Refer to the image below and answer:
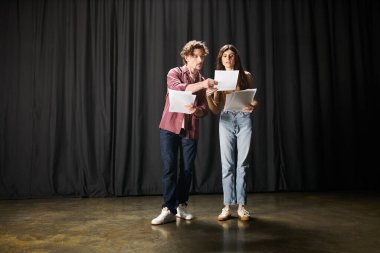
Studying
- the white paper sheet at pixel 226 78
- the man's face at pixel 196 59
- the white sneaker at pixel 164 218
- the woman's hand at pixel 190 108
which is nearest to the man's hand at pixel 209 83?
the white paper sheet at pixel 226 78

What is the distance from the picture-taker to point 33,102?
404cm

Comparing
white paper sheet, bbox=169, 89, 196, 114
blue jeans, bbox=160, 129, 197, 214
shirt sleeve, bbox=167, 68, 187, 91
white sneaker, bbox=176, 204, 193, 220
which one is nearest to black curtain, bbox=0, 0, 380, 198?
white sneaker, bbox=176, 204, 193, 220

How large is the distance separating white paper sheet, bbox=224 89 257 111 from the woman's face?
0.30 m

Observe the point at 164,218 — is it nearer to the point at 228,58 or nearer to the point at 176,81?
the point at 176,81

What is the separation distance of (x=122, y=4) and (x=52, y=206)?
2.53m

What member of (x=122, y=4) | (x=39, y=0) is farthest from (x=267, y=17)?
(x=39, y=0)

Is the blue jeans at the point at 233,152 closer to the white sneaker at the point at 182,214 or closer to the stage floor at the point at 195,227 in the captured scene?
the stage floor at the point at 195,227

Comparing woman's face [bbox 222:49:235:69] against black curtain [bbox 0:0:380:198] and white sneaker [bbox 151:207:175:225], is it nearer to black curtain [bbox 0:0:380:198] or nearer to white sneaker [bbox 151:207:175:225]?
white sneaker [bbox 151:207:175:225]

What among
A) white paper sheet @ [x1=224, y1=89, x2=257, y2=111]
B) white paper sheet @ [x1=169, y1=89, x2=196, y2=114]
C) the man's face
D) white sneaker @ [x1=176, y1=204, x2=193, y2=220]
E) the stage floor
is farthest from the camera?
white sneaker @ [x1=176, y1=204, x2=193, y2=220]

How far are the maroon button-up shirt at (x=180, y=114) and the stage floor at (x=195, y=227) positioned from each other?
2.36 ft

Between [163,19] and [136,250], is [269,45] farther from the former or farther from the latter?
[136,250]

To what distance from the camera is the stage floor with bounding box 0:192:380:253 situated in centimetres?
200

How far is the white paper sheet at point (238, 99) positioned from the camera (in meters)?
2.45

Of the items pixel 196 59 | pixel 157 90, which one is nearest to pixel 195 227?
pixel 196 59
